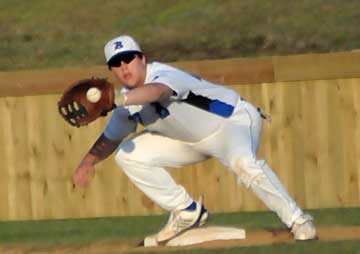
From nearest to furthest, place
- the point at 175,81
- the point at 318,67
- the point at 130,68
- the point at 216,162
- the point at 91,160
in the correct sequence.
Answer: the point at 175,81
the point at 130,68
the point at 91,160
the point at 318,67
the point at 216,162

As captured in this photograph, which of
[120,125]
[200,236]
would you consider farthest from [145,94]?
[200,236]

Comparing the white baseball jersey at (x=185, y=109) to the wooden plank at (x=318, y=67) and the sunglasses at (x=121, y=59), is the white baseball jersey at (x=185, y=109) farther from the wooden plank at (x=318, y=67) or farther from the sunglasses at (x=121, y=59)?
the wooden plank at (x=318, y=67)

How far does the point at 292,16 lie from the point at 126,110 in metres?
8.81

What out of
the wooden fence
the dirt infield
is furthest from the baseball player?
the wooden fence

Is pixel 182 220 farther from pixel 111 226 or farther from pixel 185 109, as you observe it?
pixel 111 226

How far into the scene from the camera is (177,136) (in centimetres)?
1050

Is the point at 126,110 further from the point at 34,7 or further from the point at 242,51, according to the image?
the point at 34,7

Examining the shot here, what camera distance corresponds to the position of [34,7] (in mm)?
21359

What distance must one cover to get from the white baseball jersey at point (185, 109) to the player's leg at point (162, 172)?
188 millimetres

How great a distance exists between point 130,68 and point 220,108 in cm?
78

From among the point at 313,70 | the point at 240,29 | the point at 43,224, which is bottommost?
the point at 43,224

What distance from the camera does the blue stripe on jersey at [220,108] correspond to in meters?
10.3

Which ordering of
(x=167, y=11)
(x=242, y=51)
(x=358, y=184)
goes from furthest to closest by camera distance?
(x=167, y=11) → (x=242, y=51) → (x=358, y=184)

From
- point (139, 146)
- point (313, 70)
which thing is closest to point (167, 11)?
point (313, 70)
